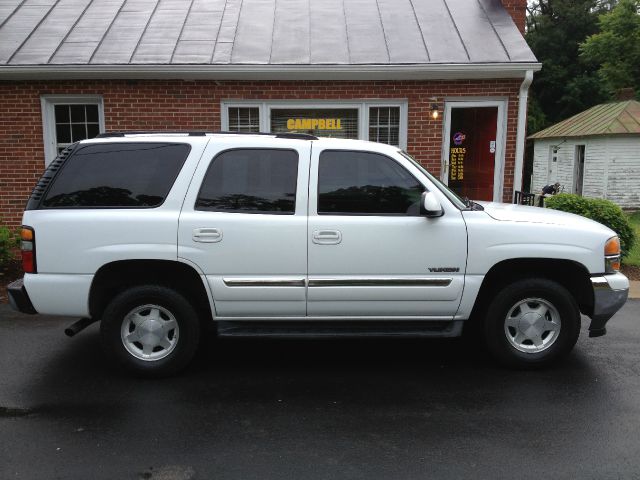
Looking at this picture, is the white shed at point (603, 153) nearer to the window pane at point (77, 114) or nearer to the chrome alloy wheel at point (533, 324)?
the window pane at point (77, 114)

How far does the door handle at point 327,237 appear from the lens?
4.54m

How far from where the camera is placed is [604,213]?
8.91m

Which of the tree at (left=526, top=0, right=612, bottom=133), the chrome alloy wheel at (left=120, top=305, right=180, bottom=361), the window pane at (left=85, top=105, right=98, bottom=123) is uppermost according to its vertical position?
the tree at (left=526, top=0, right=612, bottom=133)

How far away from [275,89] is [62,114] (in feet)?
12.0

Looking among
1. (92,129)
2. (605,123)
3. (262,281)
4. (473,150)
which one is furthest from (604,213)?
(605,123)

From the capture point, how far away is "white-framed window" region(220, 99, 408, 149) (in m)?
9.77

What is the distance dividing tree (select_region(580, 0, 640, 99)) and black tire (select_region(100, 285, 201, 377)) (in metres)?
33.2

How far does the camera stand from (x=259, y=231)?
454cm

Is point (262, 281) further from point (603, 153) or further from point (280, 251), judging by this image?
point (603, 153)

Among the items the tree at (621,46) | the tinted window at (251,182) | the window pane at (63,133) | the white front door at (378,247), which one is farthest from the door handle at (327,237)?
the tree at (621,46)

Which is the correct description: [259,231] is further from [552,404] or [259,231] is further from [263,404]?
[552,404]

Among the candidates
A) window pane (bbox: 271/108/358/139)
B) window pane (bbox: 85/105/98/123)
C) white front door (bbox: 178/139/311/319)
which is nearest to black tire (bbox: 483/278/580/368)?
white front door (bbox: 178/139/311/319)

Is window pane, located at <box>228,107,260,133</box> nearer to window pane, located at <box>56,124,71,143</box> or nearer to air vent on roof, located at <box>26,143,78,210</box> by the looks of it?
window pane, located at <box>56,124,71,143</box>

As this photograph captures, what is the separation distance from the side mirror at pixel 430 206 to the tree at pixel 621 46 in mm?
31988
